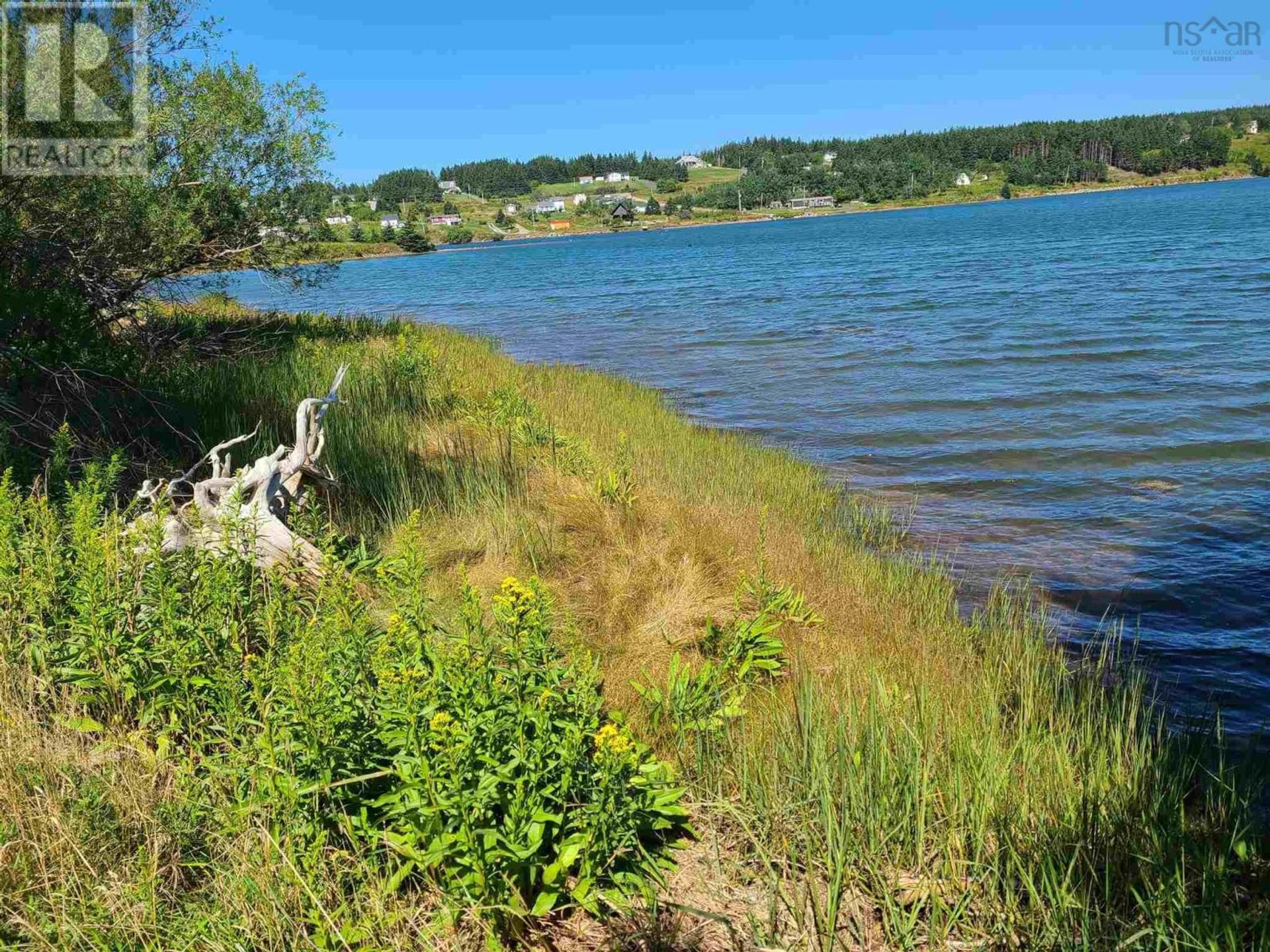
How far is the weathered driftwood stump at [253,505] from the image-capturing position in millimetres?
5594

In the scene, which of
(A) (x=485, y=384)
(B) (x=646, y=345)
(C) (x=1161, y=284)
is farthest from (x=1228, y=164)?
(A) (x=485, y=384)

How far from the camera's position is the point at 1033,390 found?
53.7ft

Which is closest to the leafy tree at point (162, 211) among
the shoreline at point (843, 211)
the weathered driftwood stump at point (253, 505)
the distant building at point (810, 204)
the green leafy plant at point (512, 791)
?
the weathered driftwood stump at point (253, 505)

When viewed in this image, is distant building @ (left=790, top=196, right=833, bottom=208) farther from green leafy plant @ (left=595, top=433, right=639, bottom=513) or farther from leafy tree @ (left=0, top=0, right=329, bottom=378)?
green leafy plant @ (left=595, top=433, right=639, bottom=513)

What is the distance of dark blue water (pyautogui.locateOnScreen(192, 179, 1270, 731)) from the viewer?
8.32 metres

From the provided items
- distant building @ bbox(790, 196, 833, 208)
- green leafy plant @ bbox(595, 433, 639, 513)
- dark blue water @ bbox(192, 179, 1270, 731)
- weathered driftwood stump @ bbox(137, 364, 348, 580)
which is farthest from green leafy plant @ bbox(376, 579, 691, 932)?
distant building @ bbox(790, 196, 833, 208)

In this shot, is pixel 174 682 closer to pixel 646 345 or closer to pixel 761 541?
pixel 761 541

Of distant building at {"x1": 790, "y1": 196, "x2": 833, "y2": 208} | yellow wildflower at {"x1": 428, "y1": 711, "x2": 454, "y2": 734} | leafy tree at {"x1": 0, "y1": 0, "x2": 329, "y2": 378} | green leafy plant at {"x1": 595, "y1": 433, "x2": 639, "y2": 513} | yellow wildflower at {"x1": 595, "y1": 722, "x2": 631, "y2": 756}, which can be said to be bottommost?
yellow wildflower at {"x1": 595, "y1": 722, "x2": 631, "y2": 756}

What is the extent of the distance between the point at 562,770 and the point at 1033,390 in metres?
15.1

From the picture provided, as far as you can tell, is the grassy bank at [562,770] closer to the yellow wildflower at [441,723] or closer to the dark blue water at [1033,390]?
the yellow wildflower at [441,723]

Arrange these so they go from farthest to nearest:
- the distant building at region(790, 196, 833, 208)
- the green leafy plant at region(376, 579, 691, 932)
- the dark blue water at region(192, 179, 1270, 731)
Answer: the distant building at region(790, 196, 833, 208) < the dark blue water at region(192, 179, 1270, 731) < the green leafy plant at region(376, 579, 691, 932)

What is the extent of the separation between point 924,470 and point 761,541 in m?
6.30

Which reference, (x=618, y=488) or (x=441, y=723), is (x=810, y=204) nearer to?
(x=618, y=488)

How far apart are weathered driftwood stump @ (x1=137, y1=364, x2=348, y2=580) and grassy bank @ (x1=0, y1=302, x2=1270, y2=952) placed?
0.30 m
